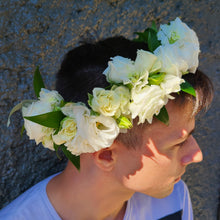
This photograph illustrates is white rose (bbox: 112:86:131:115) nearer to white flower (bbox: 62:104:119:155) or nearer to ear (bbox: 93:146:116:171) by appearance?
white flower (bbox: 62:104:119:155)

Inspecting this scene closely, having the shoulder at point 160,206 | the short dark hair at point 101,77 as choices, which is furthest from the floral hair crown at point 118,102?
the shoulder at point 160,206

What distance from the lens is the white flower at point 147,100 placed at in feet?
3.53

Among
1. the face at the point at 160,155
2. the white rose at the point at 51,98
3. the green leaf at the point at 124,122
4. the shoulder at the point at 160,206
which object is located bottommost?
the shoulder at the point at 160,206

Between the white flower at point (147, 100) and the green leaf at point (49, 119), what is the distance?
0.95 feet

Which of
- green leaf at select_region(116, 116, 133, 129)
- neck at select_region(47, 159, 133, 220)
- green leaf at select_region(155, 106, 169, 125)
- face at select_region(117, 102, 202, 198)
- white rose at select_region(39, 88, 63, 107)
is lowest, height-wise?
neck at select_region(47, 159, 133, 220)

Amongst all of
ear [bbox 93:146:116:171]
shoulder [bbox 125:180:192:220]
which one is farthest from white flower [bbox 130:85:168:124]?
shoulder [bbox 125:180:192:220]

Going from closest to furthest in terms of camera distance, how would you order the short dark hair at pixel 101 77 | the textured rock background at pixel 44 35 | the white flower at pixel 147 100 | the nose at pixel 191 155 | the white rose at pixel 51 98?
the white flower at pixel 147 100, the white rose at pixel 51 98, the short dark hair at pixel 101 77, the nose at pixel 191 155, the textured rock background at pixel 44 35

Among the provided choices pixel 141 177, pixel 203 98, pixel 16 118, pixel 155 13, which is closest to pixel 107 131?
pixel 141 177

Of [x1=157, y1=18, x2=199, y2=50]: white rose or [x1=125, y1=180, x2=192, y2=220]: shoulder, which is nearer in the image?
[x1=157, y1=18, x2=199, y2=50]: white rose

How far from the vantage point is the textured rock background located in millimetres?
1653

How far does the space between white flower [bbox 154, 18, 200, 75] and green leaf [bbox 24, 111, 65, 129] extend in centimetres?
43

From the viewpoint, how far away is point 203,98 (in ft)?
4.45

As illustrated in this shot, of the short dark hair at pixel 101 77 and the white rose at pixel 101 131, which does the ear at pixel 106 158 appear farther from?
the white rose at pixel 101 131

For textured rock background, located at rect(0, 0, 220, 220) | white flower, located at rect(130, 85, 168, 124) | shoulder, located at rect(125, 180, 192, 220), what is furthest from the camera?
shoulder, located at rect(125, 180, 192, 220)
